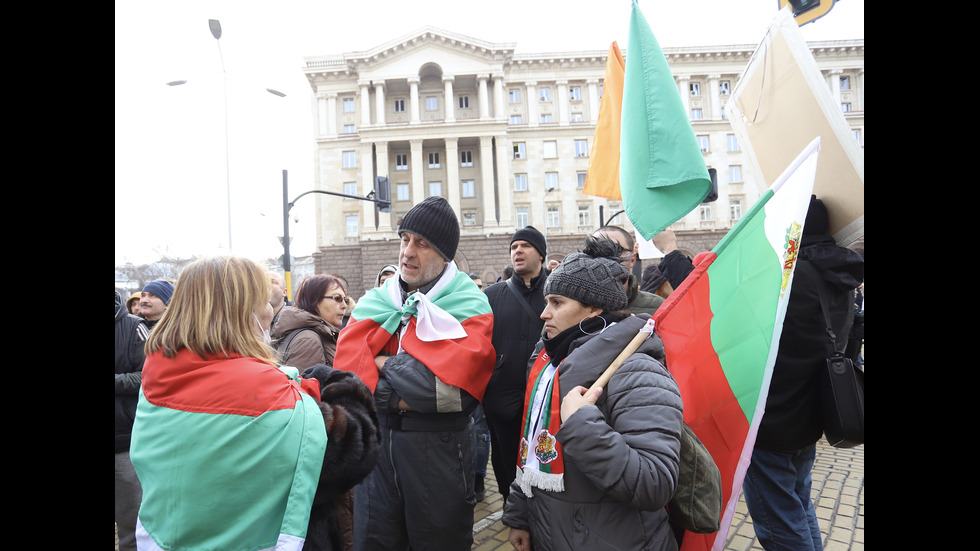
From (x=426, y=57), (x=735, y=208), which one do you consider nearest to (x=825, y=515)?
(x=735, y=208)

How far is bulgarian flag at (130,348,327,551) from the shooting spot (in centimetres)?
163

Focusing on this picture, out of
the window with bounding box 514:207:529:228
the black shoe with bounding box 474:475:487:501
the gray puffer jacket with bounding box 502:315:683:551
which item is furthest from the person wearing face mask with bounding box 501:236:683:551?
the window with bounding box 514:207:529:228

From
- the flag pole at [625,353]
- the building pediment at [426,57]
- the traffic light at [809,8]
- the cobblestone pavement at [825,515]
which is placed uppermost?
the building pediment at [426,57]

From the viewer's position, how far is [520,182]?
42406 millimetres

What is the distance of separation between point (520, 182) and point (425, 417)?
40.9 metres

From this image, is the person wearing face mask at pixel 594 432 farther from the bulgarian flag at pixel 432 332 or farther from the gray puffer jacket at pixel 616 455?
the bulgarian flag at pixel 432 332

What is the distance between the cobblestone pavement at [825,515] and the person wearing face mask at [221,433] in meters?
2.84

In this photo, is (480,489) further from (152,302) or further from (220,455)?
(220,455)

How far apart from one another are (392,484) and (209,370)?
1.22m

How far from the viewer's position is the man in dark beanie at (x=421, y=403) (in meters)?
2.48

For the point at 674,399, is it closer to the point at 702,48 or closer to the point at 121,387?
the point at 121,387

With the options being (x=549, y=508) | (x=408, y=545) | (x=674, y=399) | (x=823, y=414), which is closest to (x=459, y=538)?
(x=408, y=545)

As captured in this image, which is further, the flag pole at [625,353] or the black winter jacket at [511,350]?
the black winter jacket at [511,350]

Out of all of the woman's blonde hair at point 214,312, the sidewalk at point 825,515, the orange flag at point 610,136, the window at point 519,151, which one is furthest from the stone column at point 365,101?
the woman's blonde hair at point 214,312
